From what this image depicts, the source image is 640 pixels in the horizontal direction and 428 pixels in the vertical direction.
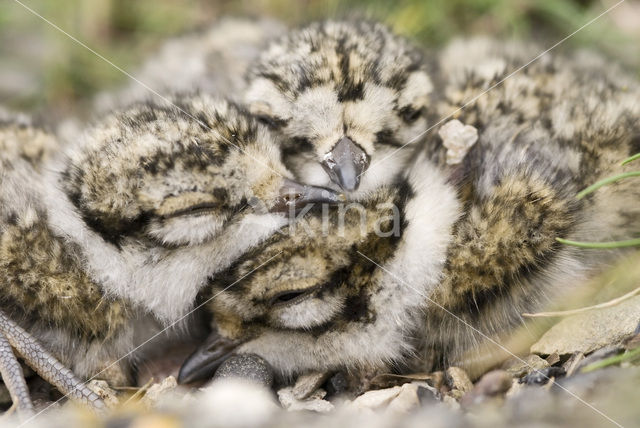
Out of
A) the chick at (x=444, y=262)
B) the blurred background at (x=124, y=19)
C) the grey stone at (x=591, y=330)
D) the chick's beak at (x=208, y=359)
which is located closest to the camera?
the grey stone at (x=591, y=330)

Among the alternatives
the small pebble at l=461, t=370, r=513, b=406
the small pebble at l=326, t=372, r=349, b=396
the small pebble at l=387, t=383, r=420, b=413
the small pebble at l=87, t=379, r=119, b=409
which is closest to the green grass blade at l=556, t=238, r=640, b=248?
the small pebble at l=461, t=370, r=513, b=406

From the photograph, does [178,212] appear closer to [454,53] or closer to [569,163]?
[569,163]

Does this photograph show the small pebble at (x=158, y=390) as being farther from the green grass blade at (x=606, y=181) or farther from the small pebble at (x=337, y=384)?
the green grass blade at (x=606, y=181)

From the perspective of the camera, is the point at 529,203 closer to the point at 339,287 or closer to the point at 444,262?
the point at 444,262

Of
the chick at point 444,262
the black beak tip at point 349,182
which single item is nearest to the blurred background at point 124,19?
the chick at point 444,262

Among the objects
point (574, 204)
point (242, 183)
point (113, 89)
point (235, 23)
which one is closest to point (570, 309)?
point (574, 204)

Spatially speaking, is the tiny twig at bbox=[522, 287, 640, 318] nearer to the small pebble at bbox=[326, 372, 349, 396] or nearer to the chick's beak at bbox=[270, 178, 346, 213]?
the small pebble at bbox=[326, 372, 349, 396]

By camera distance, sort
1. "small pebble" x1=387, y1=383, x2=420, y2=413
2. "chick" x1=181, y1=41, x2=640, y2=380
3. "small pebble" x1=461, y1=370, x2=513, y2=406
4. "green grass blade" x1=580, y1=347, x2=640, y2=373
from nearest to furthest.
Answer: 1. "green grass blade" x1=580, y1=347, x2=640, y2=373
2. "small pebble" x1=461, y1=370, x2=513, y2=406
3. "small pebble" x1=387, y1=383, x2=420, y2=413
4. "chick" x1=181, y1=41, x2=640, y2=380
